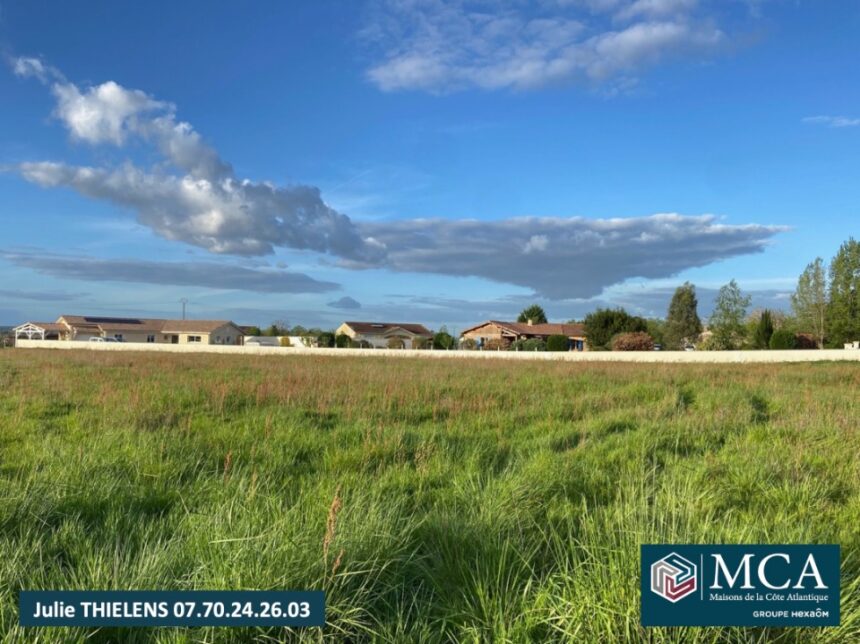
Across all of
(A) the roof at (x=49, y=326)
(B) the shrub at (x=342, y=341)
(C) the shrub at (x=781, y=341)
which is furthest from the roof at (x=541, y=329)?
(A) the roof at (x=49, y=326)

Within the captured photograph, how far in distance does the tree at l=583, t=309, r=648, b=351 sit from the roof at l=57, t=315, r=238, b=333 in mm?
53539

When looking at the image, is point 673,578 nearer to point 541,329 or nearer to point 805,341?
point 805,341

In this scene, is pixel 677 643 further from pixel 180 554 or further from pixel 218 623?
pixel 180 554

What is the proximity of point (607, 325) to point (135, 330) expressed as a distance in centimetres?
6406

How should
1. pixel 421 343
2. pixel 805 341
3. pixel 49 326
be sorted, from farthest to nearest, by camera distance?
pixel 49 326 < pixel 421 343 < pixel 805 341

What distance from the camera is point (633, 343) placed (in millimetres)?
40438

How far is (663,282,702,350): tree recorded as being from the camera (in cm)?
5275

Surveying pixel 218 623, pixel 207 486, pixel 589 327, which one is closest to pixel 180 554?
pixel 218 623

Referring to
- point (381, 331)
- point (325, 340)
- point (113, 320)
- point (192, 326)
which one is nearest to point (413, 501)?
point (325, 340)

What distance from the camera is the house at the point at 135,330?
76250 millimetres

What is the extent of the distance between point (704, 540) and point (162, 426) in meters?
6.68

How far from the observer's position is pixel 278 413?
856cm

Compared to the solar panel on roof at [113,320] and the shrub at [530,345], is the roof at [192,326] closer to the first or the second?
the solar panel on roof at [113,320]

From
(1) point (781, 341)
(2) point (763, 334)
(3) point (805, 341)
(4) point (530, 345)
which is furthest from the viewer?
(4) point (530, 345)
